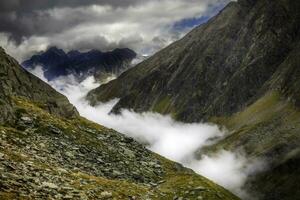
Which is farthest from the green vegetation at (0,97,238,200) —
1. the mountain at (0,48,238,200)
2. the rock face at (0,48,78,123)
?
the rock face at (0,48,78,123)

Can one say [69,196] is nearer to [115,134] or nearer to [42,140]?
[42,140]

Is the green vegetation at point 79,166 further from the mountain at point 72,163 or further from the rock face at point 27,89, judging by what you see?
the rock face at point 27,89

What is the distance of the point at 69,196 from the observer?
32125 mm

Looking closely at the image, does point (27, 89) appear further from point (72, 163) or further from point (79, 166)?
point (79, 166)

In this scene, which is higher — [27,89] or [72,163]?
[27,89]

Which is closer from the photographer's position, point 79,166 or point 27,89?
point 79,166

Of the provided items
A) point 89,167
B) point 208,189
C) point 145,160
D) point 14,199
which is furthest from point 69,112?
point 14,199

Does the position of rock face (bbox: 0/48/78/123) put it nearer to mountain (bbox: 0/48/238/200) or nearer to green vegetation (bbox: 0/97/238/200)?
mountain (bbox: 0/48/238/200)

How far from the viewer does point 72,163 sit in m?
43.9

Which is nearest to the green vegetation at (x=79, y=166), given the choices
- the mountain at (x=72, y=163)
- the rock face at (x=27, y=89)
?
the mountain at (x=72, y=163)

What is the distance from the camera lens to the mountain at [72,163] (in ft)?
108

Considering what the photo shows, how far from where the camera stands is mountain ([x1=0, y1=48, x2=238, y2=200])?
32.8 metres

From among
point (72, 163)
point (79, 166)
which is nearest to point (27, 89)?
point (72, 163)

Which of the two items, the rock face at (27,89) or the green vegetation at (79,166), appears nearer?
the green vegetation at (79,166)
